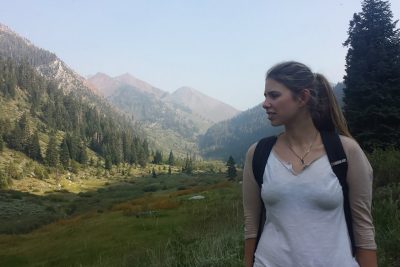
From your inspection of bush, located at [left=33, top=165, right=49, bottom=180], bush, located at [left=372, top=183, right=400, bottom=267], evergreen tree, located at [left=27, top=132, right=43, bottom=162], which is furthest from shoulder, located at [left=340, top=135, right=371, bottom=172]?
evergreen tree, located at [left=27, top=132, right=43, bottom=162]

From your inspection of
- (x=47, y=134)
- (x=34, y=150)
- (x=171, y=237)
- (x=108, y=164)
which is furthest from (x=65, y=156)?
(x=171, y=237)

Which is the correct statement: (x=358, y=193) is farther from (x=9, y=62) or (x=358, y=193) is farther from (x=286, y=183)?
(x=9, y=62)

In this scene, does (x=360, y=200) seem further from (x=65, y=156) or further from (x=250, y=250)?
(x=65, y=156)

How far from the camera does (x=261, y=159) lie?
9.75ft

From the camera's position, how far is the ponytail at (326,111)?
9.71 ft

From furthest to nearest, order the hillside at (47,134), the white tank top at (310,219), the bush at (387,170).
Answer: the hillside at (47,134) → the bush at (387,170) → the white tank top at (310,219)

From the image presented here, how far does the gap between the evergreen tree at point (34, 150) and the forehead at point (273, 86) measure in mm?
139780

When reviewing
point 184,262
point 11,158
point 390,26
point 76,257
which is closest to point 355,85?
point 390,26

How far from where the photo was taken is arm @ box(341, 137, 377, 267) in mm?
2701

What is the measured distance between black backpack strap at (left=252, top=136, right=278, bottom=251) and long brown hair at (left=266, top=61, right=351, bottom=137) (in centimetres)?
36

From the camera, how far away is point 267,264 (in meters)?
2.80

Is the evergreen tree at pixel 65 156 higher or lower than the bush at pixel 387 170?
higher

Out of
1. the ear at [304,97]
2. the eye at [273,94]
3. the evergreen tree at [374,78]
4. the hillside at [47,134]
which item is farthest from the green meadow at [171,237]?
the hillside at [47,134]

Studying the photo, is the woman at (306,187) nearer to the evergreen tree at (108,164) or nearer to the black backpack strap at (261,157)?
the black backpack strap at (261,157)
